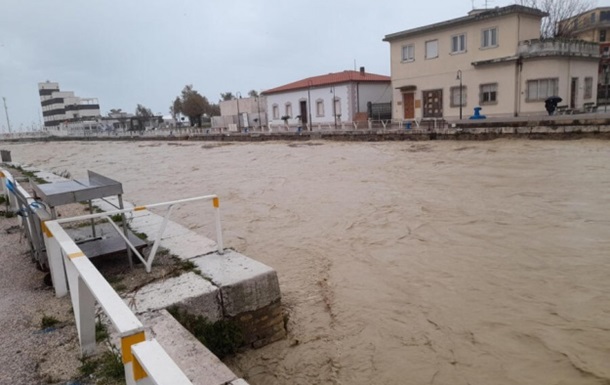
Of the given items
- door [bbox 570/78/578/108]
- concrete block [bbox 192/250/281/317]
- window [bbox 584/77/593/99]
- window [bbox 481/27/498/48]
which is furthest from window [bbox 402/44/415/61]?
concrete block [bbox 192/250/281/317]

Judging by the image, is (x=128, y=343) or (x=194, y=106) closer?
(x=128, y=343)

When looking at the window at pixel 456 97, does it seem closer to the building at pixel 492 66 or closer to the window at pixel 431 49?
the building at pixel 492 66

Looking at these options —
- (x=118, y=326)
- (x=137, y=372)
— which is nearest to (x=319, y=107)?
(x=118, y=326)

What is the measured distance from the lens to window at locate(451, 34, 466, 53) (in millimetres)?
28398

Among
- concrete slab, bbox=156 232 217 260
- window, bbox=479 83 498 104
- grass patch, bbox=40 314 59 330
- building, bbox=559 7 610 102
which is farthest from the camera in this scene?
building, bbox=559 7 610 102

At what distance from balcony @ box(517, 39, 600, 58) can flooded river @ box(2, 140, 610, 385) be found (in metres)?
11.2

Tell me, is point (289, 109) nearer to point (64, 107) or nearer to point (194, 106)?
point (194, 106)

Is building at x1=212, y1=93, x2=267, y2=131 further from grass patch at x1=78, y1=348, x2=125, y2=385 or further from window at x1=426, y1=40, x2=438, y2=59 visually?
grass patch at x1=78, y1=348, x2=125, y2=385

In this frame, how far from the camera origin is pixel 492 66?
2680 cm

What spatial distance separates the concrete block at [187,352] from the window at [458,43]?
28.9 metres

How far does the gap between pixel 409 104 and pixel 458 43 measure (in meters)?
5.23

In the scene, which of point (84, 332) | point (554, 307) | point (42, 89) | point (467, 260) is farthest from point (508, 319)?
point (42, 89)

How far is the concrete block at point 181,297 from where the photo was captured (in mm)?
4020

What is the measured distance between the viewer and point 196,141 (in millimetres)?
41531
